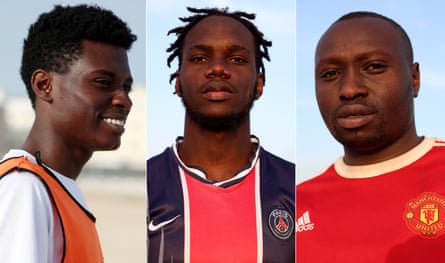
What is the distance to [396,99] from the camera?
1976 millimetres

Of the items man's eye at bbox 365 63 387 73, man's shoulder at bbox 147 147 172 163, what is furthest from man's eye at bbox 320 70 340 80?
man's shoulder at bbox 147 147 172 163

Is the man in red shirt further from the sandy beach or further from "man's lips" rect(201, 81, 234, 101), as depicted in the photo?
the sandy beach

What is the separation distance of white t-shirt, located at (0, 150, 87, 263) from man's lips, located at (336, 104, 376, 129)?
1.04 m

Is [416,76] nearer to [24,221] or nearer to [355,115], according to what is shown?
[355,115]

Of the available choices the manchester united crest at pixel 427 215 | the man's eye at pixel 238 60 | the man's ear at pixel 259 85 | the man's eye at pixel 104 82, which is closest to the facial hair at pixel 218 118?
the man's ear at pixel 259 85

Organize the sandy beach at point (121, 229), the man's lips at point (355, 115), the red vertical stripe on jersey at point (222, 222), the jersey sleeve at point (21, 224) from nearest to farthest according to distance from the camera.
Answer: the jersey sleeve at point (21, 224)
the sandy beach at point (121, 229)
the red vertical stripe on jersey at point (222, 222)
the man's lips at point (355, 115)

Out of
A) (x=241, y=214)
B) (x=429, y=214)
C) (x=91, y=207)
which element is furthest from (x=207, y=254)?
(x=429, y=214)

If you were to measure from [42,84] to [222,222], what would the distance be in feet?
2.37

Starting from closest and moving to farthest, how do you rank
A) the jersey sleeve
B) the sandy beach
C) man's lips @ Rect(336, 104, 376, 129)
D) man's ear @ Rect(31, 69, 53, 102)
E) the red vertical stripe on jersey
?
the jersey sleeve, man's ear @ Rect(31, 69, 53, 102), the sandy beach, the red vertical stripe on jersey, man's lips @ Rect(336, 104, 376, 129)

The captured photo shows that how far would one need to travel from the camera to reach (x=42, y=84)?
152 centimetres

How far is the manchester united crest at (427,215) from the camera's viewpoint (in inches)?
75.5

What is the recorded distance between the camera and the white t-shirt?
4.24 feet

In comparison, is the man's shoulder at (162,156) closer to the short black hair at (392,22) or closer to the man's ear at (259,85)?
the man's ear at (259,85)

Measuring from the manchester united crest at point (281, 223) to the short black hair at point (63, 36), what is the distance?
73 centimetres
